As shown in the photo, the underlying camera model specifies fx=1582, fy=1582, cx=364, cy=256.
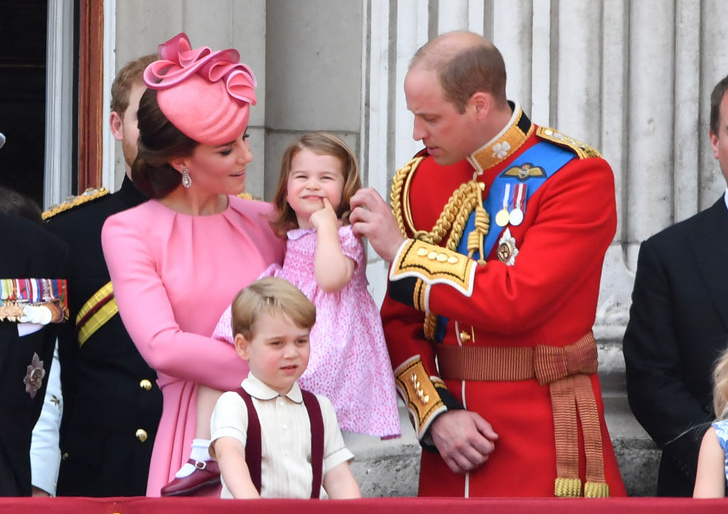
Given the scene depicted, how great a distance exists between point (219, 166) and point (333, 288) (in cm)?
40

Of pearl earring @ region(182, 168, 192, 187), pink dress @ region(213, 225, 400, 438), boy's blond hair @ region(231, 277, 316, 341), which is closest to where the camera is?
boy's blond hair @ region(231, 277, 316, 341)

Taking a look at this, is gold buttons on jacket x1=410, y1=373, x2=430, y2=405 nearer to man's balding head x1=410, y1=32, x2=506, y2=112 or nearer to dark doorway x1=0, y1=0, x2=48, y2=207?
man's balding head x1=410, y1=32, x2=506, y2=112

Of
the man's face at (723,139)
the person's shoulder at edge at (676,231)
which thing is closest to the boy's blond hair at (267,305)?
the person's shoulder at edge at (676,231)

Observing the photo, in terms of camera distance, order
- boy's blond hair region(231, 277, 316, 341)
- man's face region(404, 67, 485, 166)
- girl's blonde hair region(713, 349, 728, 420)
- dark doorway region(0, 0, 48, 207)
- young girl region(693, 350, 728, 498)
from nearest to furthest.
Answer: young girl region(693, 350, 728, 498)
boy's blond hair region(231, 277, 316, 341)
girl's blonde hair region(713, 349, 728, 420)
man's face region(404, 67, 485, 166)
dark doorway region(0, 0, 48, 207)

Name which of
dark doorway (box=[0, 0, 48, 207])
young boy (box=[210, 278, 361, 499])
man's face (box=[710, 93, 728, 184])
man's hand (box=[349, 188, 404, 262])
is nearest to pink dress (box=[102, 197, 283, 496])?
young boy (box=[210, 278, 361, 499])

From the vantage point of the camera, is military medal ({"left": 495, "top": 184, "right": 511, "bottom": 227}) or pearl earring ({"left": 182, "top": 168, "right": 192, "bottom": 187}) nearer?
pearl earring ({"left": 182, "top": 168, "right": 192, "bottom": 187})

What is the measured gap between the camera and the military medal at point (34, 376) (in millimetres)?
3490

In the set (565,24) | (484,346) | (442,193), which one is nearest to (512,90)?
(565,24)

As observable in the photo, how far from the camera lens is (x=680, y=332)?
13.4ft

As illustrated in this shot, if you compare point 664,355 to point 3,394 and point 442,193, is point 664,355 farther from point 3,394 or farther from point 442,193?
point 3,394

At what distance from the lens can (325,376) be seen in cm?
363

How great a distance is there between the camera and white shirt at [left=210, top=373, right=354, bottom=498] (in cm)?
333

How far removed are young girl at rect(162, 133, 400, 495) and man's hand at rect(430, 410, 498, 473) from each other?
0.15m

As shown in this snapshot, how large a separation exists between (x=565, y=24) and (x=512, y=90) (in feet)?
0.86
